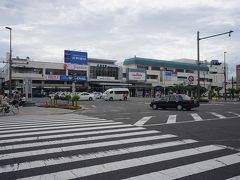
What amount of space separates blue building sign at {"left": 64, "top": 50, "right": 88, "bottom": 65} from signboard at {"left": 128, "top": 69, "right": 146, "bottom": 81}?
44.8 metres

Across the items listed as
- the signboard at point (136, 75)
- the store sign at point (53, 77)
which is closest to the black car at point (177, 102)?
the store sign at point (53, 77)

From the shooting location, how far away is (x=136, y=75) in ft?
274

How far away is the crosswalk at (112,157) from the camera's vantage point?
593cm

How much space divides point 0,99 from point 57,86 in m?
50.1

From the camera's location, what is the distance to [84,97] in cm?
5059

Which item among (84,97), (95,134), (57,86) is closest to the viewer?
→ (95,134)

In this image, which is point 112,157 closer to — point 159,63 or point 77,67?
point 77,67

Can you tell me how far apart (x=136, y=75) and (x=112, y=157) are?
76678 millimetres

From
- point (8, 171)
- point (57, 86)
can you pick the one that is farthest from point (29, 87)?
point (57, 86)

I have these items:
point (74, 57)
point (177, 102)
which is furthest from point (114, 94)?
point (177, 102)

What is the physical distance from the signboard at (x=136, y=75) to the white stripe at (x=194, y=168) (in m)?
75.1

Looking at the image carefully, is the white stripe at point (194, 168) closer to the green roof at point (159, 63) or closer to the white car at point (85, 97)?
the white car at point (85, 97)

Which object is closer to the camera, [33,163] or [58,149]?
[33,163]

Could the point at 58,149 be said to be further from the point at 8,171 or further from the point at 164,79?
the point at 164,79
